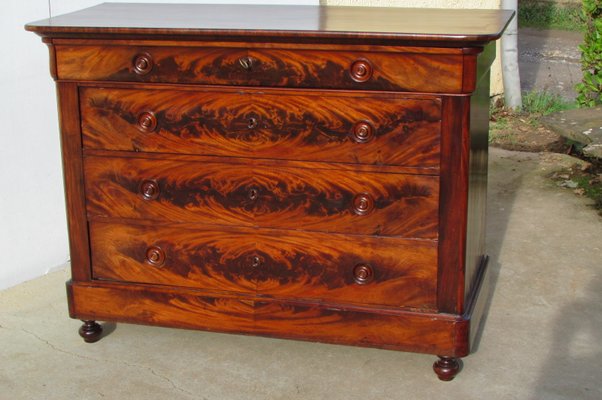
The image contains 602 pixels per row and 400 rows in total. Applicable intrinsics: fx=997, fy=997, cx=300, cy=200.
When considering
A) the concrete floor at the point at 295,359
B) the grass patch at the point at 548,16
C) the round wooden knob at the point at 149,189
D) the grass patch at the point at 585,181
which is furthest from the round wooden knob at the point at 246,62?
the grass patch at the point at 548,16

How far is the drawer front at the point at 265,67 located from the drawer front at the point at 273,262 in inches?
19.5

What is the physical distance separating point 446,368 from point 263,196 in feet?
2.67

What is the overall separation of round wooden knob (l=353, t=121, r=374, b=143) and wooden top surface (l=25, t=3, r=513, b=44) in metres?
0.27

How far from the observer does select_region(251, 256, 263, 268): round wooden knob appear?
128 inches

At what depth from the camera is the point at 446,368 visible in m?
3.23

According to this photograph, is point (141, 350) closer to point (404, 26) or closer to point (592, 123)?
point (404, 26)

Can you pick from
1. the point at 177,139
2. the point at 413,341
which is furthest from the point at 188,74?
the point at 413,341

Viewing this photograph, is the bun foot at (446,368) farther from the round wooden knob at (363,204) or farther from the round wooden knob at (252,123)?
the round wooden knob at (252,123)

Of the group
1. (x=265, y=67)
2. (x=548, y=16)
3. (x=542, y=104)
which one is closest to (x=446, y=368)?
(x=265, y=67)

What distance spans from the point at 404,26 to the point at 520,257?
5.30ft

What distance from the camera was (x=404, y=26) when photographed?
121 inches

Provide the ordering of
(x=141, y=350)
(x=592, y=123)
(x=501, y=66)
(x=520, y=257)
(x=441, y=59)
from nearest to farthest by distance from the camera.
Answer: (x=441, y=59)
(x=141, y=350)
(x=520, y=257)
(x=592, y=123)
(x=501, y=66)

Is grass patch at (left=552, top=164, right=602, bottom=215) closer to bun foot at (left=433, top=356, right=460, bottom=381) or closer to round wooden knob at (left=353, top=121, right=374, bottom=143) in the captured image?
bun foot at (left=433, top=356, right=460, bottom=381)

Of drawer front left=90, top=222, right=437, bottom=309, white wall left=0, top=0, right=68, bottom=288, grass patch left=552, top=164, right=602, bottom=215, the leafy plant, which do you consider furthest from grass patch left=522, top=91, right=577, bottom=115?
drawer front left=90, top=222, right=437, bottom=309
